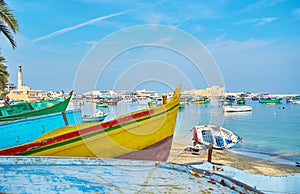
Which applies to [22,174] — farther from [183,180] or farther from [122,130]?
[122,130]

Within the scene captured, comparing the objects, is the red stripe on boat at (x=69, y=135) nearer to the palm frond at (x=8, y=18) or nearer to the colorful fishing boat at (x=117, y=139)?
the colorful fishing boat at (x=117, y=139)

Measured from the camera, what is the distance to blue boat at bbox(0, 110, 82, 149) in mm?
6008

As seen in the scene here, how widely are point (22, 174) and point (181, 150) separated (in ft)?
45.3

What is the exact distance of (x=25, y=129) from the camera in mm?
6773

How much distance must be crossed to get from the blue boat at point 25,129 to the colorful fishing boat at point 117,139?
65.4 inches

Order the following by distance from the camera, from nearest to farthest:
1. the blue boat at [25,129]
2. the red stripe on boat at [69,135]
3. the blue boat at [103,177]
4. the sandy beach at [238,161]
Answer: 1. the blue boat at [103,177]
2. the red stripe on boat at [69,135]
3. the blue boat at [25,129]
4. the sandy beach at [238,161]

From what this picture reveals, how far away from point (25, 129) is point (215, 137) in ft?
41.7

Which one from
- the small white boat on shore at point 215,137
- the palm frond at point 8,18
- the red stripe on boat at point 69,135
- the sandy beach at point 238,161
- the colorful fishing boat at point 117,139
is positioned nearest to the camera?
the red stripe on boat at point 69,135

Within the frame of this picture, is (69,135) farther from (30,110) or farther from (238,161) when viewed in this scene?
(238,161)

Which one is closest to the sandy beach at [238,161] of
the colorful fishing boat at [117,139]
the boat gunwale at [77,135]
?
the colorful fishing boat at [117,139]

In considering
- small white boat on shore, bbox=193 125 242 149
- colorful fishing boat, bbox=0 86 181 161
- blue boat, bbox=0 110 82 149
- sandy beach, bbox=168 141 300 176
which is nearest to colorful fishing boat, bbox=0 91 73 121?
blue boat, bbox=0 110 82 149

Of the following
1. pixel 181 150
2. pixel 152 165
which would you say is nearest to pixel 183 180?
pixel 152 165

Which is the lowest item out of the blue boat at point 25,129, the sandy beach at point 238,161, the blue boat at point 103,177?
the sandy beach at point 238,161

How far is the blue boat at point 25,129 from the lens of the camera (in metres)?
6.01
